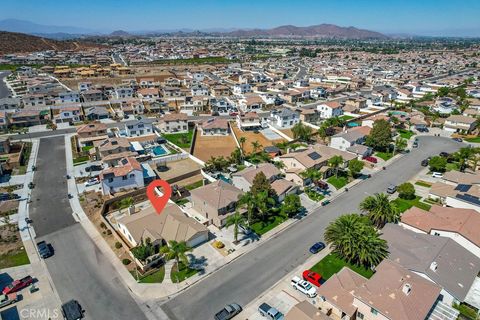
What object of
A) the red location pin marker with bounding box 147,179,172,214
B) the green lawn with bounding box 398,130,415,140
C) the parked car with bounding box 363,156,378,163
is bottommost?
the green lawn with bounding box 398,130,415,140

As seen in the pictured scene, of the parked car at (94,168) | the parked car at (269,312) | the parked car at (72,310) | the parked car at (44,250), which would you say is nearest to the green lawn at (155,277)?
the parked car at (72,310)

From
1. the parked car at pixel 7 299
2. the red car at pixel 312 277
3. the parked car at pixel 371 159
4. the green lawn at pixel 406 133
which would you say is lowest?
the parked car at pixel 7 299

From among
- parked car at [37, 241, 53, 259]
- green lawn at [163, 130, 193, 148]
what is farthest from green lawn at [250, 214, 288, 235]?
green lawn at [163, 130, 193, 148]

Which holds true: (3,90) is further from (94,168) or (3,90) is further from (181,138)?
(94,168)

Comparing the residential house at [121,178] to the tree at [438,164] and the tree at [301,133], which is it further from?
the tree at [438,164]

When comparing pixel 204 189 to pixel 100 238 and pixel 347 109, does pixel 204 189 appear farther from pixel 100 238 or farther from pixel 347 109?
pixel 347 109

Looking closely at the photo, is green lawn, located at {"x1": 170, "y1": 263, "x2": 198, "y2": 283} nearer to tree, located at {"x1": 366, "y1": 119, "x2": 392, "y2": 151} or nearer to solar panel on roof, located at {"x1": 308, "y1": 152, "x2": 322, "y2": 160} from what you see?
solar panel on roof, located at {"x1": 308, "y1": 152, "x2": 322, "y2": 160}
